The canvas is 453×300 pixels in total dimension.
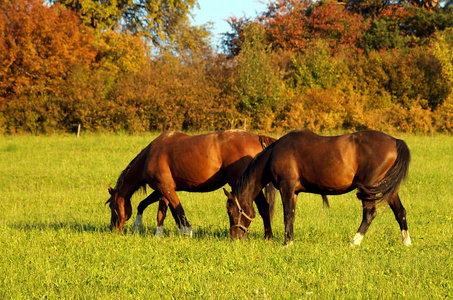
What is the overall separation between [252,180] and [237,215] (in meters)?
0.60

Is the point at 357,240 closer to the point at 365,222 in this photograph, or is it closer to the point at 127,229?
the point at 365,222

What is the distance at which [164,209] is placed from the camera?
10.9 m

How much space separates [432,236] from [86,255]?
223 inches

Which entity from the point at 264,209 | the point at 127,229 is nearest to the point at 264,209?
the point at 264,209

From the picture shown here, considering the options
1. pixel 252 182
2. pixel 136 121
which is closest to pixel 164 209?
pixel 252 182

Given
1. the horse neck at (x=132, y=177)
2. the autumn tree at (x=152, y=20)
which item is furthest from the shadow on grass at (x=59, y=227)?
the autumn tree at (x=152, y=20)

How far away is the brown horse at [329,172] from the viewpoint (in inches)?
358

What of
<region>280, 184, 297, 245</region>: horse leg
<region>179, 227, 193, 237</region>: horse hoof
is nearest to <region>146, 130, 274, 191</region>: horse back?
<region>179, 227, 193, 237</region>: horse hoof

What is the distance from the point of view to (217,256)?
846 cm

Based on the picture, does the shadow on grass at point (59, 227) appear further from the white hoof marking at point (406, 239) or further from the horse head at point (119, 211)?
the white hoof marking at point (406, 239)

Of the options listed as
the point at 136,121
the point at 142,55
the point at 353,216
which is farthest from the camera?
the point at 142,55

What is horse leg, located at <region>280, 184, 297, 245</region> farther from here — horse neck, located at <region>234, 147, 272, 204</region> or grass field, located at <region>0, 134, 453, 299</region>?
horse neck, located at <region>234, 147, 272, 204</region>

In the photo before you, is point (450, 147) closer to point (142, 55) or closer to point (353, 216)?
point (353, 216)

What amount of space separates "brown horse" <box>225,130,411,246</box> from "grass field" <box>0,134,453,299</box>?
1.61 ft
